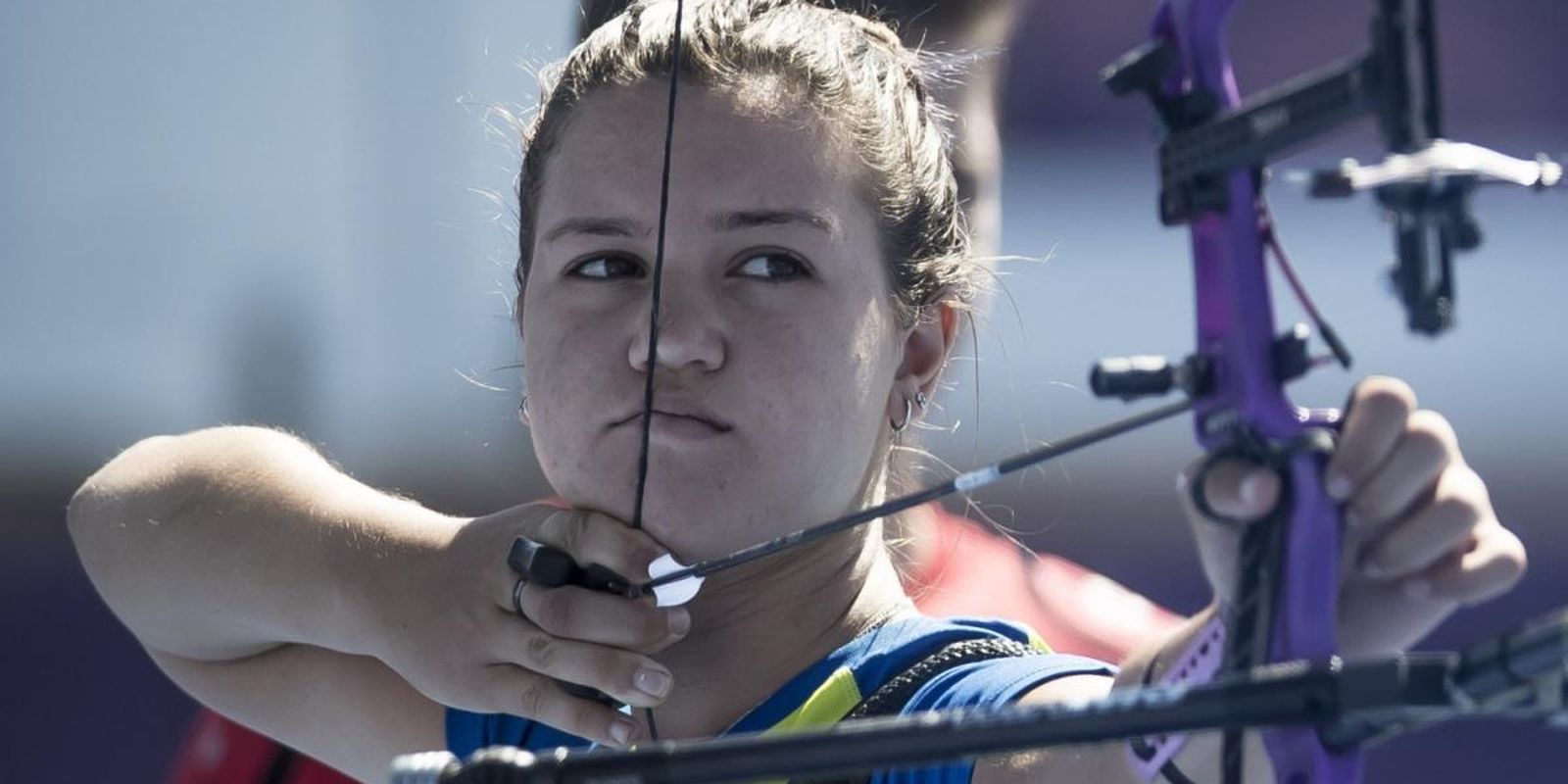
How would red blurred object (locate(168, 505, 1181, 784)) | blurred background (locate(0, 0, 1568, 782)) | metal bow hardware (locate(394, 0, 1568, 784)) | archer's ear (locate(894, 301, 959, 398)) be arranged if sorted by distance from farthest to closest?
blurred background (locate(0, 0, 1568, 782))
red blurred object (locate(168, 505, 1181, 784))
archer's ear (locate(894, 301, 959, 398))
metal bow hardware (locate(394, 0, 1568, 784))

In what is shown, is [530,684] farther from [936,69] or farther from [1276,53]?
[1276,53]

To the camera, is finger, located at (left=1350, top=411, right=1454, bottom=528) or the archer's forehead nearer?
finger, located at (left=1350, top=411, right=1454, bottom=528)

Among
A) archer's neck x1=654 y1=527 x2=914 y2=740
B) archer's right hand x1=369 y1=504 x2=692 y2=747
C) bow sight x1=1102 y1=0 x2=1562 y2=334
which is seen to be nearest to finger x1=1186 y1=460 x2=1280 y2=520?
bow sight x1=1102 y1=0 x2=1562 y2=334

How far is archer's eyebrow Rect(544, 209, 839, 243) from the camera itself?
1.54m

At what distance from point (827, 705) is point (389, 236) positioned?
323 cm

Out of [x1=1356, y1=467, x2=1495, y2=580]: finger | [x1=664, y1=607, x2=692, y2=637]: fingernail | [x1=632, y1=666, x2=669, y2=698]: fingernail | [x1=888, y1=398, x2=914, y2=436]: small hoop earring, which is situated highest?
[x1=888, y1=398, x2=914, y2=436]: small hoop earring

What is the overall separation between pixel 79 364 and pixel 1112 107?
241 centimetres

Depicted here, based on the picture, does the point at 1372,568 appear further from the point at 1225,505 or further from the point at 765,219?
the point at 765,219

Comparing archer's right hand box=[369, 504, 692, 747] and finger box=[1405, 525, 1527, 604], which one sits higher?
finger box=[1405, 525, 1527, 604]

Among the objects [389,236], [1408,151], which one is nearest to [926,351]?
[1408,151]

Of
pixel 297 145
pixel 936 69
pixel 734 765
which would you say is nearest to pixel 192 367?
pixel 297 145

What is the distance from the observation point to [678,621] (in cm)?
147

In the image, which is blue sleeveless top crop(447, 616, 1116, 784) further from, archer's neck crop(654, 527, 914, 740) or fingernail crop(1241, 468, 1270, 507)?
fingernail crop(1241, 468, 1270, 507)

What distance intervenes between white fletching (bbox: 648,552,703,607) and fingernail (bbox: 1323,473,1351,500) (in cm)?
55
